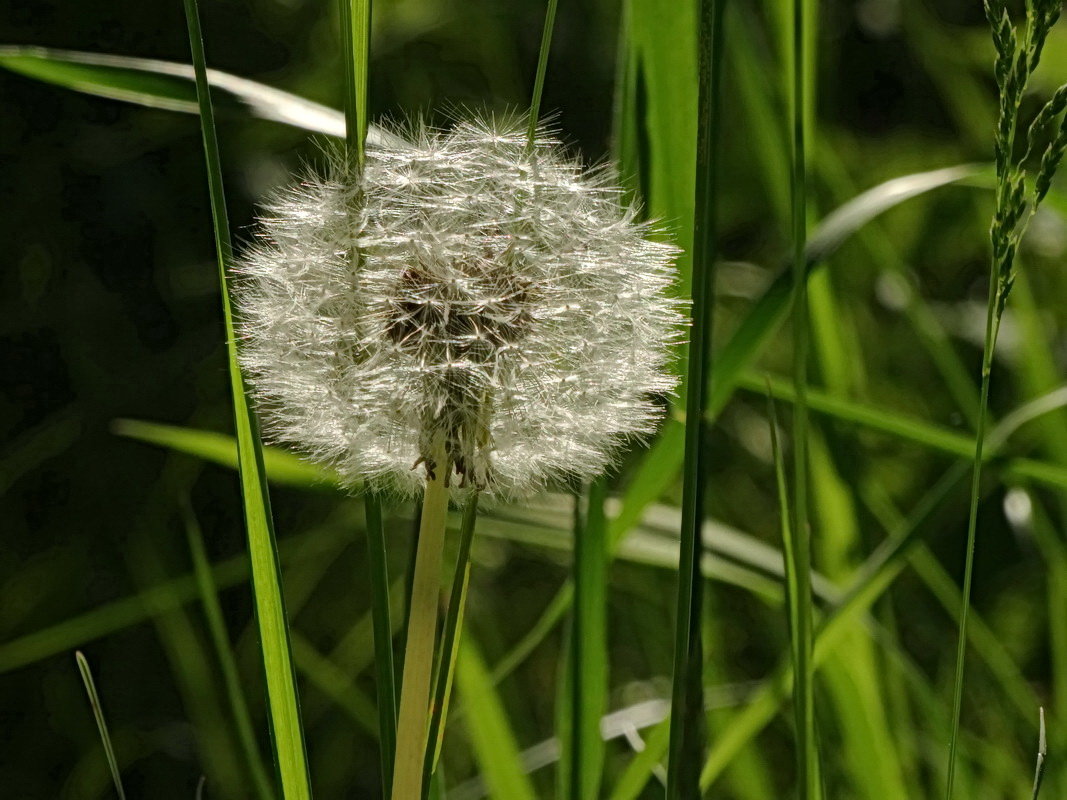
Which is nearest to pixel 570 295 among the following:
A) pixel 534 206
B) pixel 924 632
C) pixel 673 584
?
pixel 534 206

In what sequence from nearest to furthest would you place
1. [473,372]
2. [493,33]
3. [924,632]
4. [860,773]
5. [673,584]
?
1. [473,372]
2. [860,773]
3. [673,584]
4. [924,632]
5. [493,33]

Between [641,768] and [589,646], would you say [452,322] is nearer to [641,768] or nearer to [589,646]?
[589,646]

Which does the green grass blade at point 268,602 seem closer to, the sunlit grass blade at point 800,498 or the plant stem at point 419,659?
the plant stem at point 419,659

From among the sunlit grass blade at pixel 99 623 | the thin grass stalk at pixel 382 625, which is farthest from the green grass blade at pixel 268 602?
the sunlit grass blade at pixel 99 623

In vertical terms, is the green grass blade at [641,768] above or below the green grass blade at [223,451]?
below

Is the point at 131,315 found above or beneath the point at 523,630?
above

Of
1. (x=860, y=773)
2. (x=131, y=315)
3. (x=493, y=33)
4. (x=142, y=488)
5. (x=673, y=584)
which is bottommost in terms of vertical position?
(x=860, y=773)

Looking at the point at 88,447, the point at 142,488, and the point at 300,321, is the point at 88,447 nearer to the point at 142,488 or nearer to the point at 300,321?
the point at 142,488
